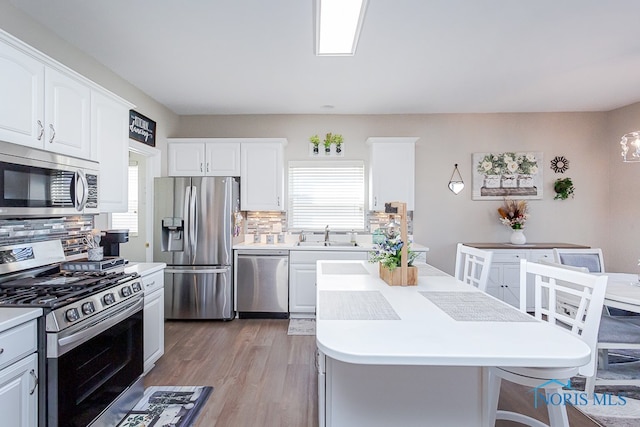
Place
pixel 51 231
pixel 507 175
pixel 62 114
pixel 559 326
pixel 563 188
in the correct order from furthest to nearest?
pixel 507 175 < pixel 563 188 < pixel 51 231 < pixel 62 114 < pixel 559 326

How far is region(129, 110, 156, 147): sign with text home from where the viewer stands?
3.44 metres

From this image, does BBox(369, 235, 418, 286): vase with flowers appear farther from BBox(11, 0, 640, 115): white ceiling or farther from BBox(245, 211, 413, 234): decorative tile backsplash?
BBox(245, 211, 413, 234): decorative tile backsplash

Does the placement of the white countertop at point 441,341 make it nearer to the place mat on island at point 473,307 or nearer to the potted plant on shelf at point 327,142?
the place mat on island at point 473,307

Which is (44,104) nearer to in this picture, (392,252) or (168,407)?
(168,407)

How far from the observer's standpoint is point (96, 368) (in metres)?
1.77

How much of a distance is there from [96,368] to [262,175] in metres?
2.75

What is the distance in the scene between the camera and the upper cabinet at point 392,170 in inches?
163

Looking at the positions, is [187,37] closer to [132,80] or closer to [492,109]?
[132,80]

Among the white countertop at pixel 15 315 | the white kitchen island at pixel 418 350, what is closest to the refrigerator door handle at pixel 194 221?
the white countertop at pixel 15 315

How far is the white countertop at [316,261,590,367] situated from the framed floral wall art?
335 centimetres

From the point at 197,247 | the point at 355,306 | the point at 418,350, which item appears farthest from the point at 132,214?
the point at 418,350

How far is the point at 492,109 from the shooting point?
4.23 m

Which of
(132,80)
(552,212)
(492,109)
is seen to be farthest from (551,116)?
(132,80)

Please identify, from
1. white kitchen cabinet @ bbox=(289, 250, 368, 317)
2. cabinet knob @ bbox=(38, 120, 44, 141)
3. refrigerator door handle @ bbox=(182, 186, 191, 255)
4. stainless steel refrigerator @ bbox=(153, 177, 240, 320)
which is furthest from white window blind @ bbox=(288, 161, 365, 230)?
cabinet knob @ bbox=(38, 120, 44, 141)
